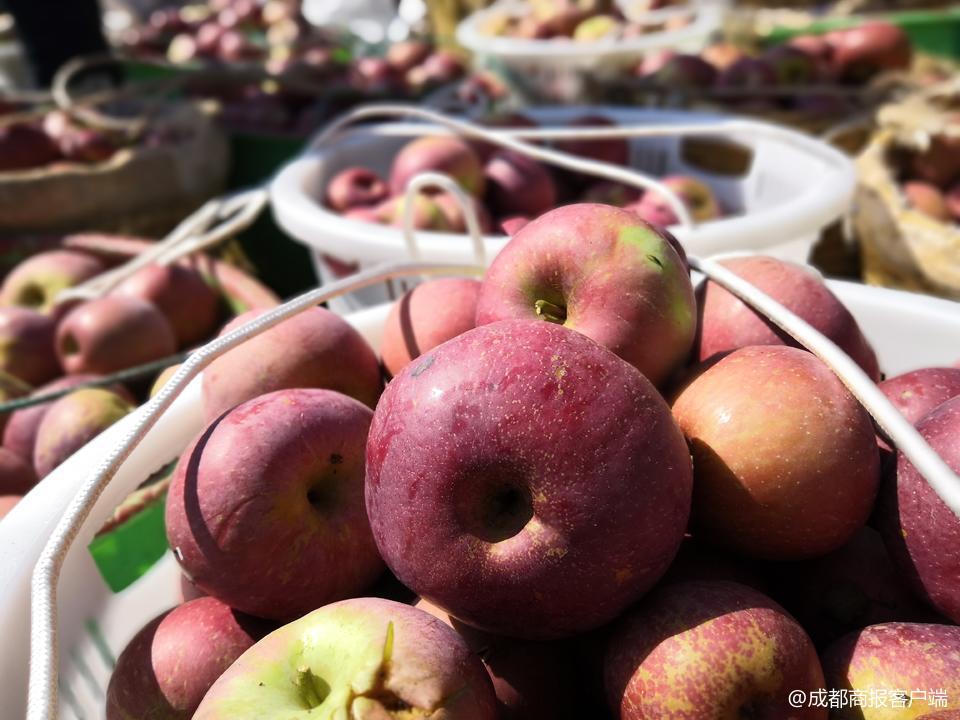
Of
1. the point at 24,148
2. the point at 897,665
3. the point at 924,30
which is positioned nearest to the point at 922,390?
the point at 897,665

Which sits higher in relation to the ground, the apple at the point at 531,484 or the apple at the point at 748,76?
the apple at the point at 531,484

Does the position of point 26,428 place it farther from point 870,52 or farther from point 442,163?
point 870,52

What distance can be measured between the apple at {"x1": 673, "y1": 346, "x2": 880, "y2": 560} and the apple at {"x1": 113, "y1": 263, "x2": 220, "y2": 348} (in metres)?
1.44

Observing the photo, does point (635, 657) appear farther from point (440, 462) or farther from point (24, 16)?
point (24, 16)

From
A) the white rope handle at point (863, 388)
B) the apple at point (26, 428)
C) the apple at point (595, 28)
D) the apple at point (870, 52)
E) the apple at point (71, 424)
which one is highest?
the white rope handle at point (863, 388)

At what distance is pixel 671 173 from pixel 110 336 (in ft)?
5.02

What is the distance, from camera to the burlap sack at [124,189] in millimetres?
2189

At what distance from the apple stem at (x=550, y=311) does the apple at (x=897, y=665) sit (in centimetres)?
35

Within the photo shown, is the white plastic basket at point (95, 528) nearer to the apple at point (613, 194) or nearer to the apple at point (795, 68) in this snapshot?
the apple at point (613, 194)

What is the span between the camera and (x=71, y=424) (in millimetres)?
1199

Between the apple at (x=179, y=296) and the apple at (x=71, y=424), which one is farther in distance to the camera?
the apple at (x=179, y=296)

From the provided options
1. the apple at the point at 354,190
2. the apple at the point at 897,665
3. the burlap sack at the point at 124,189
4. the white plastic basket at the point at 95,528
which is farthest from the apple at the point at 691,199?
the burlap sack at the point at 124,189

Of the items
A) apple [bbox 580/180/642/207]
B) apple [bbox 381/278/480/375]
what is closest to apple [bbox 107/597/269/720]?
apple [bbox 381/278/480/375]

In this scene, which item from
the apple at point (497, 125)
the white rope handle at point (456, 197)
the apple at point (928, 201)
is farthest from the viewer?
the apple at point (928, 201)
